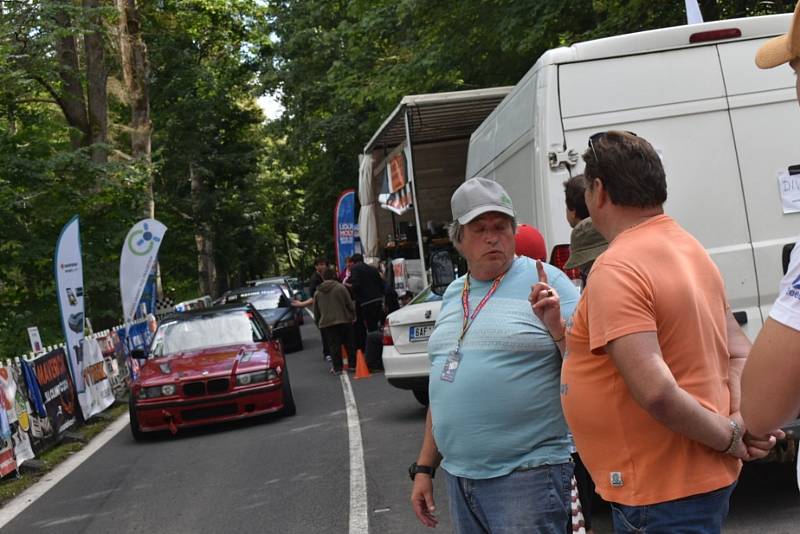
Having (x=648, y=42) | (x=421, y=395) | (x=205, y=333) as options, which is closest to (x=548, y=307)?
(x=648, y=42)

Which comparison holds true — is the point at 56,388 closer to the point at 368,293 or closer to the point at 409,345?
the point at 409,345

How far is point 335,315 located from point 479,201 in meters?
13.8

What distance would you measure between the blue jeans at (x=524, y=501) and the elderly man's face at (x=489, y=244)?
67 cm

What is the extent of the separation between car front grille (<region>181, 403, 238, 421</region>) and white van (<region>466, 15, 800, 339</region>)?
6456 millimetres

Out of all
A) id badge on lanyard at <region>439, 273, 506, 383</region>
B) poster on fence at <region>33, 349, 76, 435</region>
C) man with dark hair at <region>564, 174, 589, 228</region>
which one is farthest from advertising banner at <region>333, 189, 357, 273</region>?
id badge on lanyard at <region>439, 273, 506, 383</region>

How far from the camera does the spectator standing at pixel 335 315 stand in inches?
685

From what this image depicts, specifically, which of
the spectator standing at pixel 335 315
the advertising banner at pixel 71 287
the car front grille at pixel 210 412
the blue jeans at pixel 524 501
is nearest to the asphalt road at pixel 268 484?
the car front grille at pixel 210 412

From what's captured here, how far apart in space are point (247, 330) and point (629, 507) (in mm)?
11335

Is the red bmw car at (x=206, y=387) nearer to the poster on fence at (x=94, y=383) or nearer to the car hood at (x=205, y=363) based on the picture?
the car hood at (x=205, y=363)

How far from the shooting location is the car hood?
1238 centimetres

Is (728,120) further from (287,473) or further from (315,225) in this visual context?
(315,225)

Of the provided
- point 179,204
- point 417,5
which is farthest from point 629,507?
point 179,204

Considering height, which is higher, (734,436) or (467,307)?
(467,307)

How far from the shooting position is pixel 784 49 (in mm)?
2004
